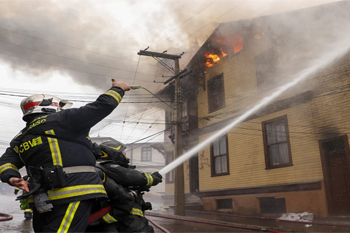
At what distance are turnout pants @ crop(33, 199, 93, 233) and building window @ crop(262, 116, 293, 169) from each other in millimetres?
10361

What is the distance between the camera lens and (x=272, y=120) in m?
12.3

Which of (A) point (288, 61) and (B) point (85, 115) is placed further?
(A) point (288, 61)

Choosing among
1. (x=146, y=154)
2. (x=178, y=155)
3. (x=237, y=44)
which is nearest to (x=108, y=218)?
(x=178, y=155)

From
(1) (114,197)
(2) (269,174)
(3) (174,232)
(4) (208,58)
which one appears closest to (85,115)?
(1) (114,197)

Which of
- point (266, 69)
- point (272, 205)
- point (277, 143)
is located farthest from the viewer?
point (266, 69)

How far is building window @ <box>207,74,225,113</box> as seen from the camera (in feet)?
50.1

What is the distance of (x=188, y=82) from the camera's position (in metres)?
17.1

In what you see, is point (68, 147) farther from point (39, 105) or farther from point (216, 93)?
point (216, 93)

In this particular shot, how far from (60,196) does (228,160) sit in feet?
41.1

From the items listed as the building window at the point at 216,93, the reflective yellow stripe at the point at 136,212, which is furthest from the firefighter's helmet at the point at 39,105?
the building window at the point at 216,93

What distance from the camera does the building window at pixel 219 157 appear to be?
48.0 ft

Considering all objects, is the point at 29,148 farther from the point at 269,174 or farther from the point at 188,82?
the point at 188,82

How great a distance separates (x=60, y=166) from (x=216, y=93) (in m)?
13.9

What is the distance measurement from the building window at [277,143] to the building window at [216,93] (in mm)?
3133
